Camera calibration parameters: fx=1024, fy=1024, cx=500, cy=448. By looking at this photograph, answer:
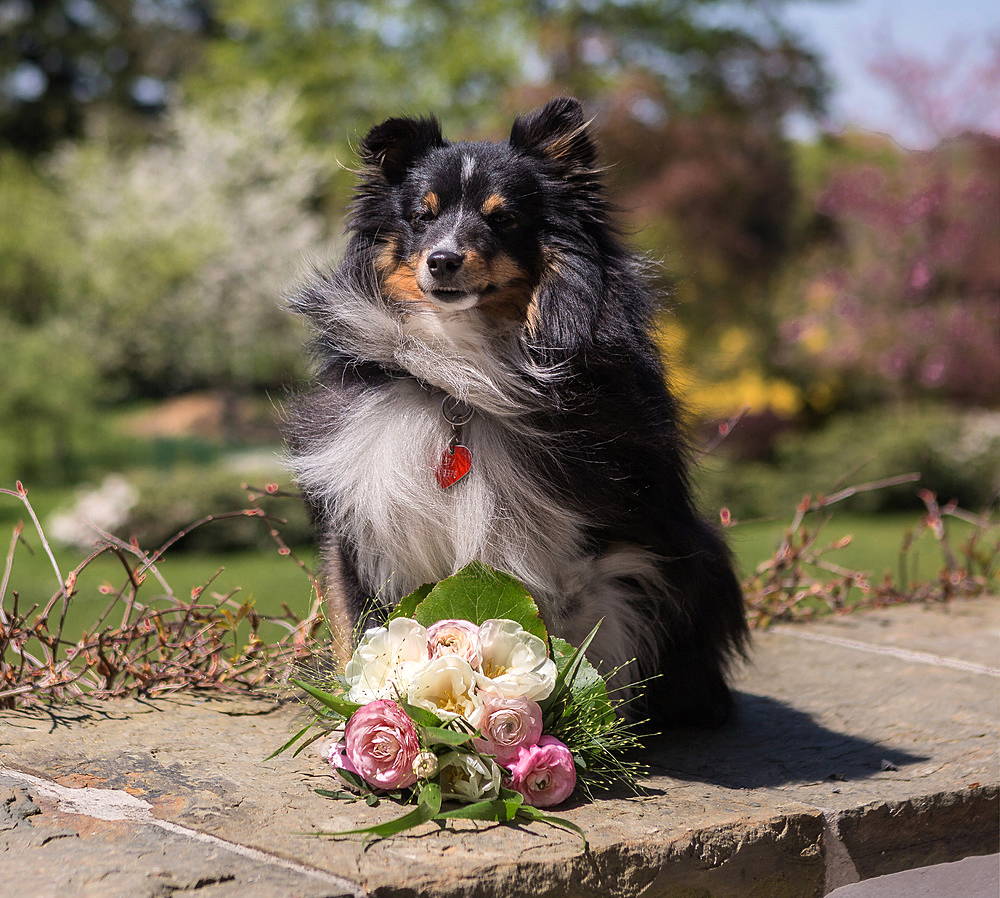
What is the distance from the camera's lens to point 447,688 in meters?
2.16

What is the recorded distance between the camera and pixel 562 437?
2.39 metres

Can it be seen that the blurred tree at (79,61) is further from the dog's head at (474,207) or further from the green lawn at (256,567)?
the dog's head at (474,207)

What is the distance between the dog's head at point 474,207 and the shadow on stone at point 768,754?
1.21 metres

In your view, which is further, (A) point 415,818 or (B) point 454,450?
(B) point 454,450

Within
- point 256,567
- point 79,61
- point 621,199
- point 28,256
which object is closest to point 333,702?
point 256,567

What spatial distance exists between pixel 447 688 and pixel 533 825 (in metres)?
0.33

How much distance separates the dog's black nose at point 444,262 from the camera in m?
2.43

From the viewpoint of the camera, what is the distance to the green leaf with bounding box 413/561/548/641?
229 centimetres

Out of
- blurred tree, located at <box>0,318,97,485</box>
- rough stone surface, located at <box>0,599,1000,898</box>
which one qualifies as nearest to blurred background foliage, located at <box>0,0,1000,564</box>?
blurred tree, located at <box>0,318,97,485</box>

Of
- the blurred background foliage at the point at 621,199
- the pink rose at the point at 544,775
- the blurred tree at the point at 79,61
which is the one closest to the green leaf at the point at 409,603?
the pink rose at the point at 544,775

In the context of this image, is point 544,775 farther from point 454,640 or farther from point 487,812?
point 454,640

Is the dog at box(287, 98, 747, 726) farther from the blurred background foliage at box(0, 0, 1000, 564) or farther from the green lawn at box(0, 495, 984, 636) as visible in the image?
the blurred background foliage at box(0, 0, 1000, 564)

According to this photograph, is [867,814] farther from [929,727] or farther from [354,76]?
[354,76]

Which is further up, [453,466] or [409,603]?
[453,466]
